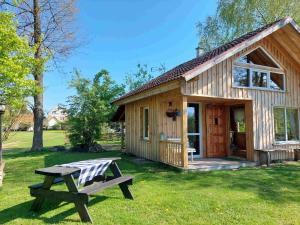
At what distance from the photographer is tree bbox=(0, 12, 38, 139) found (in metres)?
7.90

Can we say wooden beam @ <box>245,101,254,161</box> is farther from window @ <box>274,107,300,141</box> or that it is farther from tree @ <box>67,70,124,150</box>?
tree @ <box>67,70,124,150</box>

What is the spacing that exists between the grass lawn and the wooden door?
11.0 feet

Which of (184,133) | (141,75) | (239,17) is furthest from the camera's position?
(141,75)

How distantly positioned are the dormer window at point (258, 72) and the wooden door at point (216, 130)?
194 centimetres

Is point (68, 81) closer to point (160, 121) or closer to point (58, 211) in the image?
point (160, 121)

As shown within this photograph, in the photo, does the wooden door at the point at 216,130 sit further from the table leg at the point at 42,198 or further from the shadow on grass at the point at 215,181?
the table leg at the point at 42,198

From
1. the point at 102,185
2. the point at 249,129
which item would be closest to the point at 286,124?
the point at 249,129

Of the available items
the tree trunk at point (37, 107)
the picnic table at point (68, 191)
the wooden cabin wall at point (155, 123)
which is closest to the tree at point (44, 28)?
the tree trunk at point (37, 107)

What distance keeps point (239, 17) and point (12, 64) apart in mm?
17220

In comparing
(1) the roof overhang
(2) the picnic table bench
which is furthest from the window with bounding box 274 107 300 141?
(1) the roof overhang

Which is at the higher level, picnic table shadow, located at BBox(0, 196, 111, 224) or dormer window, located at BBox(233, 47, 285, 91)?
dormer window, located at BBox(233, 47, 285, 91)

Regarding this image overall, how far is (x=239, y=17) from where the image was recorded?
19.5 meters

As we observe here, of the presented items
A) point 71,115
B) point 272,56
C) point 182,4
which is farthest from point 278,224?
point 182,4

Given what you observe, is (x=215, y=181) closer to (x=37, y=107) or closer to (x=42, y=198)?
(x=42, y=198)
